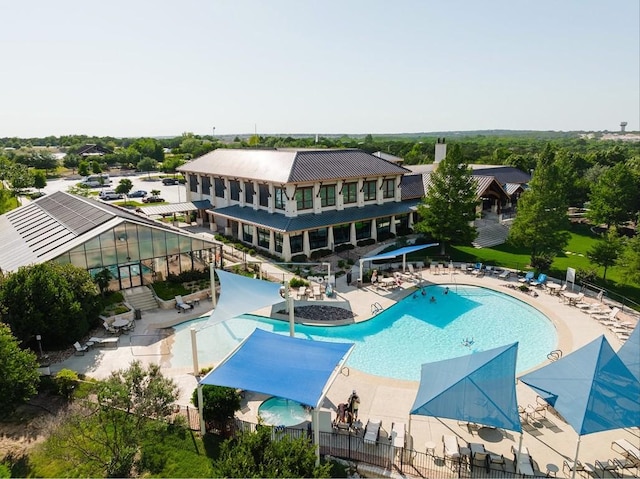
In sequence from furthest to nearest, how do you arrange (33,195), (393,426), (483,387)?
1. (33,195)
2. (393,426)
3. (483,387)

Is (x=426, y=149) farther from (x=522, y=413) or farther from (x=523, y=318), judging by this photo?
(x=522, y=413)

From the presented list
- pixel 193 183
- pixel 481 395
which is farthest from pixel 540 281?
pixel 193 183

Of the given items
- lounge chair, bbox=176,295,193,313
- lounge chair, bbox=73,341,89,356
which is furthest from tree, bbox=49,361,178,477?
lounge chair, bbox=176,295,193,313

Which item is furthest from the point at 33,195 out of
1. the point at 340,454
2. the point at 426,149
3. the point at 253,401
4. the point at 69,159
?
the point at 426,149

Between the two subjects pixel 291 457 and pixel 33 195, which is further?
pixel 33 195

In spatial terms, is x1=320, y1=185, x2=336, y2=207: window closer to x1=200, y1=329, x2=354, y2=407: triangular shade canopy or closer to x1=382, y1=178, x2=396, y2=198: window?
x1=382, y1=178, x2=396, y2=198: window

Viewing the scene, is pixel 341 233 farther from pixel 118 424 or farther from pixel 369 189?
pixel 118 424
